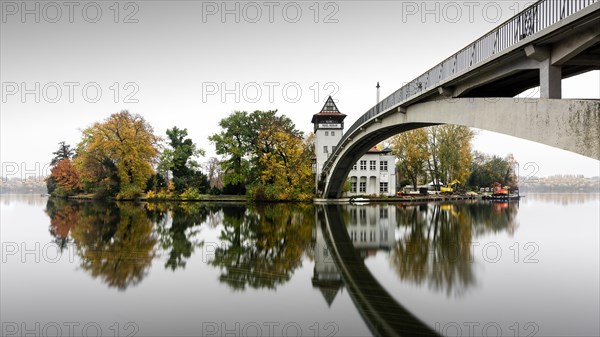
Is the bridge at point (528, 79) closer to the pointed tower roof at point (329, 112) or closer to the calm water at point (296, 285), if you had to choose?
Answer: the calm water at point (296, 285)

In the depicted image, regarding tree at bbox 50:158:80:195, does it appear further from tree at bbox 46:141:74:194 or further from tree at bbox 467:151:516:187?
tree at bbox 467:151:516:187

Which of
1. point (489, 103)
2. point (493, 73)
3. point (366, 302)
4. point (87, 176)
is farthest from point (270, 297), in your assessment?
point (87, 176)

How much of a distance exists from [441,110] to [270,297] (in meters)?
9.58

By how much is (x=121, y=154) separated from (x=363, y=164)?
2863cm

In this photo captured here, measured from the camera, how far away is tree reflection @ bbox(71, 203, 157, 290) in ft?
32.2

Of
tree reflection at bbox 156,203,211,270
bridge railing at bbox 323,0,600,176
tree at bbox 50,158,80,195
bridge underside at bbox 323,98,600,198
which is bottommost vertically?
tree reflection at bbox 156,203,211,270

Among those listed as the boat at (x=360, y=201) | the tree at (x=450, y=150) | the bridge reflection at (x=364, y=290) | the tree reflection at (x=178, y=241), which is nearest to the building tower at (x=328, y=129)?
the boat at (x=360, y=201)

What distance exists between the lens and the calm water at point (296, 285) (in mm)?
6617

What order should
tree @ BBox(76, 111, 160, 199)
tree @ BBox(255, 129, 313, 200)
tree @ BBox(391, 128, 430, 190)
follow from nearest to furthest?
tree @ BBox(255, 129, 313, 200)
tree @ BBox(76, 111, 160, 199)
tree @ BBox(391, 128, 430, 190)

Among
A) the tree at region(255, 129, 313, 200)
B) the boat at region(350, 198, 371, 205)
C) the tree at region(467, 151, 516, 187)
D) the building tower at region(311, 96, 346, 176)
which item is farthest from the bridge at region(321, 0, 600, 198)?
the tree at region(467, 151, 516, 187)

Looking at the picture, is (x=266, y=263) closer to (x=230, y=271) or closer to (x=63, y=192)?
(x=230, y=271)

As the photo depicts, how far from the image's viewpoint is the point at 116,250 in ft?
43.1

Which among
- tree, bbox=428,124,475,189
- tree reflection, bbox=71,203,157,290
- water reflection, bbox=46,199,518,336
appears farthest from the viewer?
tree, bbox=428,124,475,189

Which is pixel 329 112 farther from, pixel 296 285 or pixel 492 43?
pixel 296 285
